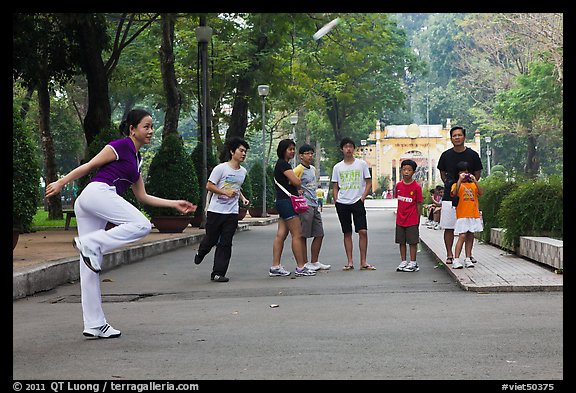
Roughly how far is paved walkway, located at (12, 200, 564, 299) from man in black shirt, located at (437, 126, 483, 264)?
608 millimetres

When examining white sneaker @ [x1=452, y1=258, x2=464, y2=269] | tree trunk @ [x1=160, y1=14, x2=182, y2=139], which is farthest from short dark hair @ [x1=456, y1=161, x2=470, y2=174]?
tree trunk @ [x1=160, y1=14, x2=182, y2=139]

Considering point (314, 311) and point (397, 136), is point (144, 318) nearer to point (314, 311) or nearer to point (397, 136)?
point (314, 311)

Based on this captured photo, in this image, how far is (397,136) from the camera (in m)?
94.9

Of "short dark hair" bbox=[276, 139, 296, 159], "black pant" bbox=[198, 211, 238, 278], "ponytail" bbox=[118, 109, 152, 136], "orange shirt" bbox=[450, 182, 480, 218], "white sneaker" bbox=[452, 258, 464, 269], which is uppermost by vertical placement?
"ponytail" bbox=[118, 109, 152, 136]

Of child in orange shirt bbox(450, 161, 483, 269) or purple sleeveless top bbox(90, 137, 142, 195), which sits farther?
child in orange shirt bbox(450, 161, 483, 269)

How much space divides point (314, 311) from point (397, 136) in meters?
86.5

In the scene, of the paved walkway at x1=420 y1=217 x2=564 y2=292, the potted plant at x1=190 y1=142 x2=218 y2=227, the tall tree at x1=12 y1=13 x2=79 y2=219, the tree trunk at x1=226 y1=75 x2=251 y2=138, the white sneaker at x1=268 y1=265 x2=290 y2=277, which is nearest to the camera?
the paved walkway at x1=420 y1=217 x2=564 y2=292

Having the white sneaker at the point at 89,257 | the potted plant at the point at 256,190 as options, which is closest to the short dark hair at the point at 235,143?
the white sneaker at the point at 89,257

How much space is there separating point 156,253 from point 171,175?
607 centimetres

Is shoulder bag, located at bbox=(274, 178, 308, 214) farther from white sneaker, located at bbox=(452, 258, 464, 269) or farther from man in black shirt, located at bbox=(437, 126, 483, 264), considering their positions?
white sneaker, located at bbox=(452, 258, 464, 269)

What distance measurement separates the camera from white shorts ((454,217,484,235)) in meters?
13.0

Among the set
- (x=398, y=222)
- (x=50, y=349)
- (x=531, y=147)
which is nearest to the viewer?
(x=50, y=349)
